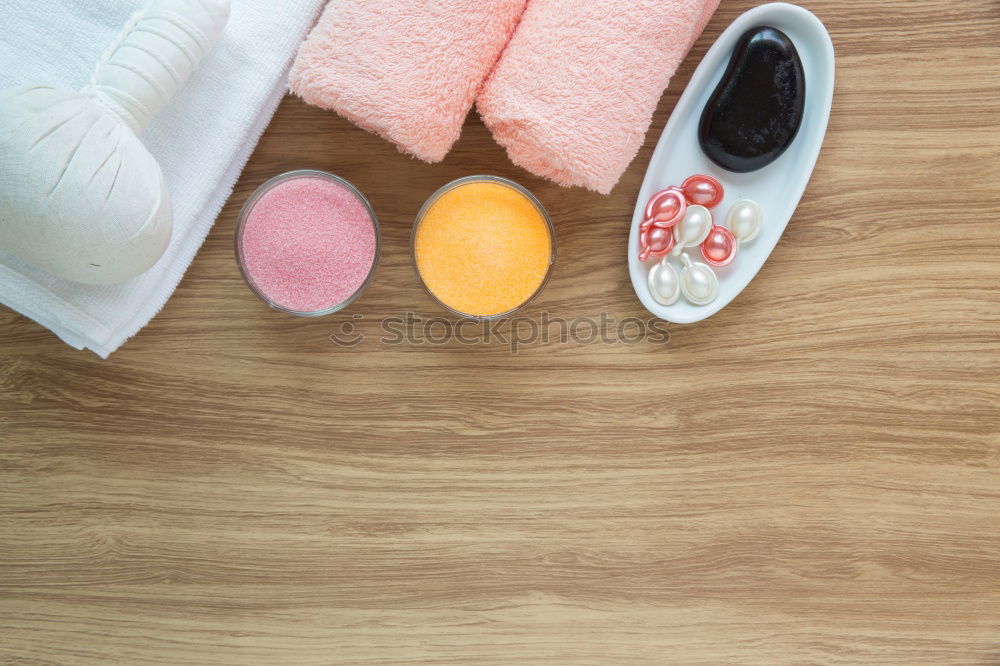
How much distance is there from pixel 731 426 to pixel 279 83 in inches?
24.2

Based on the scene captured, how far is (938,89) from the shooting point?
717 mm

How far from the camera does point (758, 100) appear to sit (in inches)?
26.1

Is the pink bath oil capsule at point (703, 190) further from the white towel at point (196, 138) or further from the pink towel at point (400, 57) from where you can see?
the white towel at point (196, 138)

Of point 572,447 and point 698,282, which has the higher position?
point 698,282

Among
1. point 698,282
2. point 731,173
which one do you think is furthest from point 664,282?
point 731,173

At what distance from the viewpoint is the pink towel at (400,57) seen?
593mm

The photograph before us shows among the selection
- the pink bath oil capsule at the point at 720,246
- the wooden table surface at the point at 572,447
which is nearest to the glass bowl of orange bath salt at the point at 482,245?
the wooden table surface at the point at 572,447

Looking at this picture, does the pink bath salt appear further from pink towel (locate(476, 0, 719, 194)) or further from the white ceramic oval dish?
the white ceramic oval dish

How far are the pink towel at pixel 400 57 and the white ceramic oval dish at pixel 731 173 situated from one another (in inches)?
8.8

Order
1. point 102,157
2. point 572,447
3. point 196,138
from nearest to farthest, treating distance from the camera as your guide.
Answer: point 102,157 → point 196,138 → point 572,447

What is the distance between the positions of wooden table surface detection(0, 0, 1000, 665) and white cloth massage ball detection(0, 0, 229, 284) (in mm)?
132

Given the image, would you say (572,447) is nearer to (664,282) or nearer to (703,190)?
(664,282)

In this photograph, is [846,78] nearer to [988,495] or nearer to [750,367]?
[750,367]

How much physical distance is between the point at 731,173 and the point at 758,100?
79 millimetres
